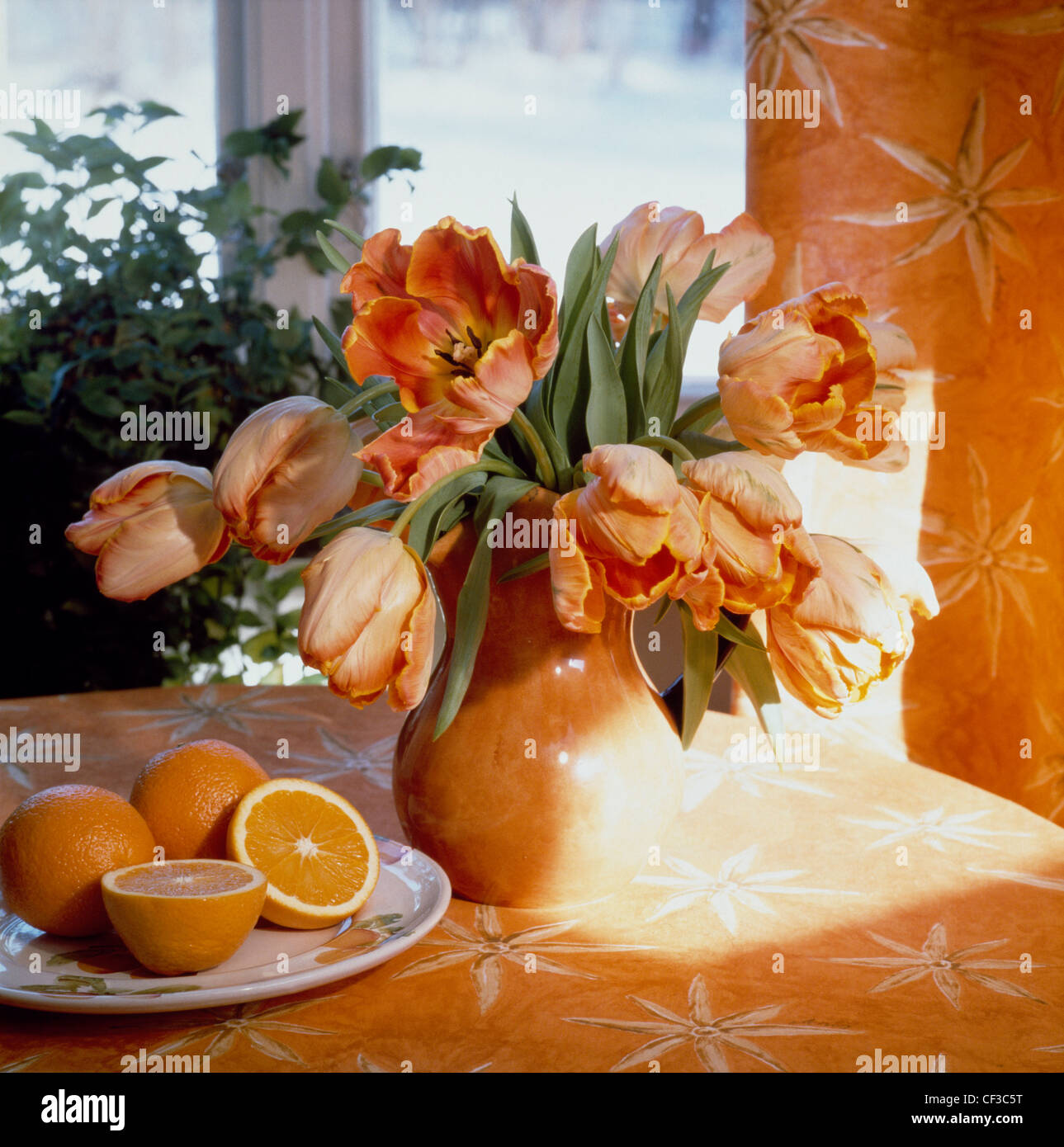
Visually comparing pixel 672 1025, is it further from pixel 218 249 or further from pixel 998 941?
pixel 218 249

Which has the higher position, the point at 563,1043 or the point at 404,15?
the point at 404,15

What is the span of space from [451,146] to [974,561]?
4.21 ft

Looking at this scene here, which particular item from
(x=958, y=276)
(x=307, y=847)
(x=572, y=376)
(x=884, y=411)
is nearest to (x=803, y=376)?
(x=884, y=411)

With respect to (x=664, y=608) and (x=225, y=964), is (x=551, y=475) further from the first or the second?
(x=225, y=964)

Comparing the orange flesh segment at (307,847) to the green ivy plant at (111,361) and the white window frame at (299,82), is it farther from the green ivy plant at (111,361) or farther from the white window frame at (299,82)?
the white window frame at (299,82)

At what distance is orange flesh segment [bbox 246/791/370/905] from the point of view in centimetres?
71

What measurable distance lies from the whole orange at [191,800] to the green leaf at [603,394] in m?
0.31

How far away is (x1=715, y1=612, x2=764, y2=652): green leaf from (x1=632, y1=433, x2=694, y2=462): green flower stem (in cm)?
11

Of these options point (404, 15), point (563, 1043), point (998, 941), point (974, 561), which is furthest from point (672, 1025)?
point (404, 15)

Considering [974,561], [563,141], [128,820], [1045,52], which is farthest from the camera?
[563,141]

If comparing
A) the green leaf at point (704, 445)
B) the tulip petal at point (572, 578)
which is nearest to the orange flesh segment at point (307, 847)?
the tulip petal at point (572, 578)

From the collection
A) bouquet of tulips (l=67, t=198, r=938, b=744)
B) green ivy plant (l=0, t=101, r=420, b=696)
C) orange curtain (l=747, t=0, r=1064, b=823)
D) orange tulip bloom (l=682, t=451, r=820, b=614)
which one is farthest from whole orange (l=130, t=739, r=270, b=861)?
green ivy plant (l=0, t=101, r=420, b=696)

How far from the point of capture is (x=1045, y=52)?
1.56 meters

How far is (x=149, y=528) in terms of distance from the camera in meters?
0.69
